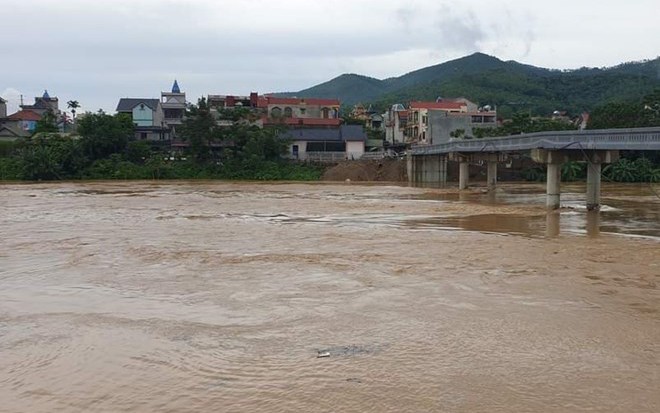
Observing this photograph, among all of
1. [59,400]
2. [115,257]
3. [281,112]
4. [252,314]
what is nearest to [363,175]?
[281,112]

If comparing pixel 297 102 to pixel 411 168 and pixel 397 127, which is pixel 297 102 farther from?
pixel 411 168

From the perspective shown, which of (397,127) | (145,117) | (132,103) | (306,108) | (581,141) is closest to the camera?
(581,141)

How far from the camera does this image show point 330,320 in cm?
1189

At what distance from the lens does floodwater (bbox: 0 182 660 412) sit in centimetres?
830

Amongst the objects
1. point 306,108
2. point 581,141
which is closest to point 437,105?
point 306,108

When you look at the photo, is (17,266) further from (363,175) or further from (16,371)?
(363,175)

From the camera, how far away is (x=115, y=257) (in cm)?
1938

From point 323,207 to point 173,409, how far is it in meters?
29.7

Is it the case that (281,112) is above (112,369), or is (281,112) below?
above

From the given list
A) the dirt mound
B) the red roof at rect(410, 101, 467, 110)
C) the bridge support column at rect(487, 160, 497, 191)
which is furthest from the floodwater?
the red roof at rect(410, 101, 467, 110)

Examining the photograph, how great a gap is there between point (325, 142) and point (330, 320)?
69.6 metres

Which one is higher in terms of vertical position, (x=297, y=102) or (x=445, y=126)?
(x=297, y=102)

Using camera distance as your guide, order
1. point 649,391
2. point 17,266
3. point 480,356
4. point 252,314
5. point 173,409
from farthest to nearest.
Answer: point 17,266
point 252,314
point 480,356
point 649,391
point 173,409

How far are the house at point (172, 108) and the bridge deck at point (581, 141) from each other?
48.2 metres
